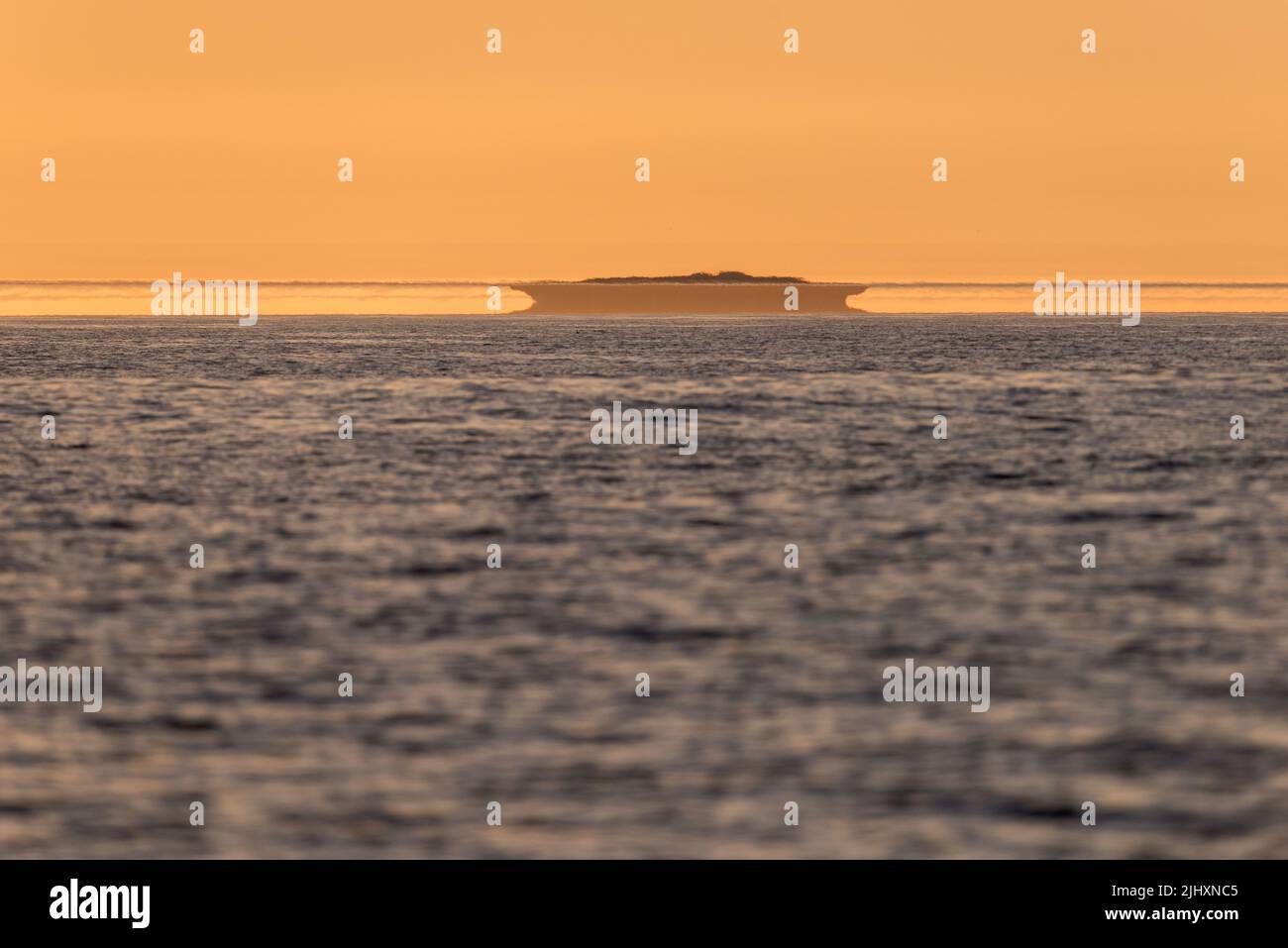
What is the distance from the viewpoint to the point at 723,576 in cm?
3247

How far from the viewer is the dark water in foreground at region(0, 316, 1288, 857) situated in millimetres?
17516

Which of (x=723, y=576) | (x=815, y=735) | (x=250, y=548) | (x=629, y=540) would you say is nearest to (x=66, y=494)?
(x=250, y=548)

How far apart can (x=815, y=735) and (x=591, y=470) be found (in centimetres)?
3368

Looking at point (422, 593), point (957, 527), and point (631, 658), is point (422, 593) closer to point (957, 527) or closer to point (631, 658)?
point (631, 658)

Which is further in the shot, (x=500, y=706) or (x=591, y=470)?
(x=591, y=470)

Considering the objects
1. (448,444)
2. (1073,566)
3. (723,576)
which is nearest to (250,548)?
(723,576)

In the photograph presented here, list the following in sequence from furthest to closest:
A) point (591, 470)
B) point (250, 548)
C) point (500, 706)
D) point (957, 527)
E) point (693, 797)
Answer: point (591, 470) < point (957, 527) < point (250, 548) < point (500, 706) < point (693, 797)

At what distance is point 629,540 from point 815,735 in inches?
673

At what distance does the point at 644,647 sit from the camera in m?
25.9

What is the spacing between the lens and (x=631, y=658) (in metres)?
25.0

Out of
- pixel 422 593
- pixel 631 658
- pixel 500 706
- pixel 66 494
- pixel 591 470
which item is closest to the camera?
pixel 500 706

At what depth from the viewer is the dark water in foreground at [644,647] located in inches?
690

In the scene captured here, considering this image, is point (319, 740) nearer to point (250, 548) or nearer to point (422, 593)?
point (422, 593)

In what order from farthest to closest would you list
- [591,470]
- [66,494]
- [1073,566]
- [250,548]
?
[591,470]
[66,494]
[250,548]
[1073,566]
